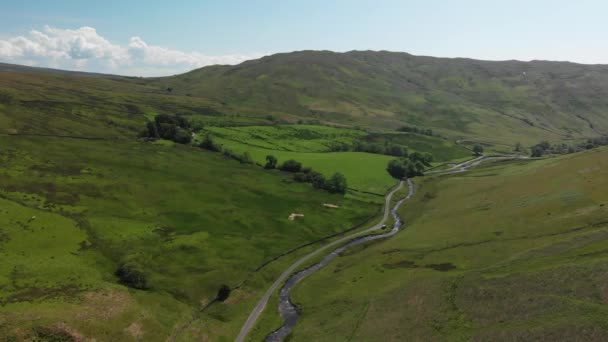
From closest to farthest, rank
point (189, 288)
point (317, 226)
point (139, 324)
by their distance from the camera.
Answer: point (139, 324)
point (189, 288)
point (317, 226)

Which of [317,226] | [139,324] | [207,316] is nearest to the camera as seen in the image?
[139,324]

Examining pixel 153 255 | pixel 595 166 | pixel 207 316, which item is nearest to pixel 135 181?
pixel 153 255

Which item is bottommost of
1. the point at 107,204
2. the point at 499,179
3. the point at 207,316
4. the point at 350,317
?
the point at 207,316

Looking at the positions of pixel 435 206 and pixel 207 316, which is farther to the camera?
pixel 435 206

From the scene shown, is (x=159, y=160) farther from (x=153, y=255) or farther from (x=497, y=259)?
(x=497, y=259)

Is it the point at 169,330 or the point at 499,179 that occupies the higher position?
the point at 499,179

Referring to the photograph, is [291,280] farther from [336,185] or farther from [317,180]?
[317,180]

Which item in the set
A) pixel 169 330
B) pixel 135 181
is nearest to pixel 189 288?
pixel 169 330
